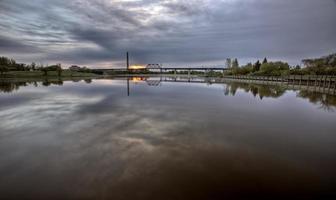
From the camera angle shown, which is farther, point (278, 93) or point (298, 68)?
point (298, 68)

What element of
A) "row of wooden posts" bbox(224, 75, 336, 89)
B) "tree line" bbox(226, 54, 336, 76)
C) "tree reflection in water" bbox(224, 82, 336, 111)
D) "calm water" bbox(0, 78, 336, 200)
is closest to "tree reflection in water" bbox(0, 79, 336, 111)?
"tree reflection in water" bbox(224, 82, 336, 111)

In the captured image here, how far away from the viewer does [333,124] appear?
30.2 ft

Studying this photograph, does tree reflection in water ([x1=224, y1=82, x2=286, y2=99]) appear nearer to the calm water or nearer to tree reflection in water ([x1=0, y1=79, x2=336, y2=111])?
tree reflection in water ([x1=0, y1=79, x2=336, y2=111])

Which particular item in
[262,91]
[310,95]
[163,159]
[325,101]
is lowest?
[163,159]

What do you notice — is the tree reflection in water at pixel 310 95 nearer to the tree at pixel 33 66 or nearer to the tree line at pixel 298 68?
the tree line at pixel 298 68

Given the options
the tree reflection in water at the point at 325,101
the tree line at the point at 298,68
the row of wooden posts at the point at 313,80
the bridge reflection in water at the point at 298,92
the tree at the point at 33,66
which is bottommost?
the tree reflection in water at the point at 325,101

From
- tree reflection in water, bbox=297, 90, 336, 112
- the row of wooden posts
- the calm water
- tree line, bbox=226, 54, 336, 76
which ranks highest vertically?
tree line, bbox=226, 54, 336, 76

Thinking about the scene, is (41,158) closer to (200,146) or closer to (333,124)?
(200,146)

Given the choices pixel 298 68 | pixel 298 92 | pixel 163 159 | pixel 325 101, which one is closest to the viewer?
pixel 163 159

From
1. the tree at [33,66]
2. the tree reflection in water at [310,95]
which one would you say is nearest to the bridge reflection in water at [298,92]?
the tree reflection in water at [310,95]

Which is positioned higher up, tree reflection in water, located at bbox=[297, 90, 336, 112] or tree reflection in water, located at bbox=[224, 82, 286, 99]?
tree reflection in water, located at bbox=[224, 82, 286, 99]

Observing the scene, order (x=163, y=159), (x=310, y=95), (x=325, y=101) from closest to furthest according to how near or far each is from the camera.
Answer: (x=163, y=159), (x=325, y=101), (x=310, y=95)

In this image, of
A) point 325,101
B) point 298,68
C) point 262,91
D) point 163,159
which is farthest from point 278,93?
point 298,68

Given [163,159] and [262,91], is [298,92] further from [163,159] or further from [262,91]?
[163,159]
